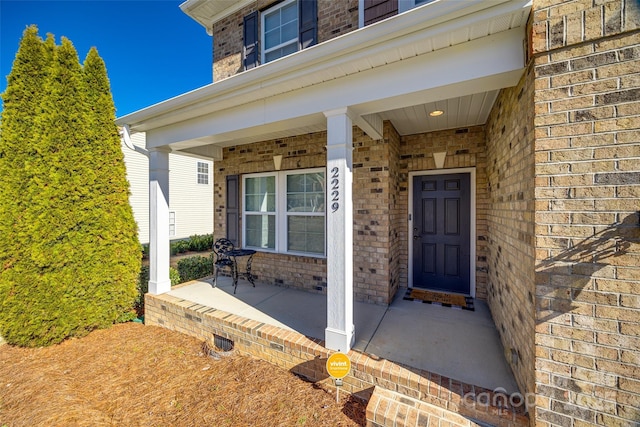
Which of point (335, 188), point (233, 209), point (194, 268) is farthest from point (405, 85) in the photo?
point (194, 268)

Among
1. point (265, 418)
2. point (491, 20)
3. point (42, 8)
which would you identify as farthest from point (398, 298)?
point (42, 8)

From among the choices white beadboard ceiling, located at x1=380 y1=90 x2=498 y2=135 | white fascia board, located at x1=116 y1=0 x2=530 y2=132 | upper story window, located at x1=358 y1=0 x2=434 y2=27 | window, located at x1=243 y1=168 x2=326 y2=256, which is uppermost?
upper story window, located at x1=358 y1=0 x2=434 y2=27

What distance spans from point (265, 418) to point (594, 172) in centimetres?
311

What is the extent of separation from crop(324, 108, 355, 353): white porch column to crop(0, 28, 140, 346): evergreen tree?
12.5 feet

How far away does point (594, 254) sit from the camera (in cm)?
164

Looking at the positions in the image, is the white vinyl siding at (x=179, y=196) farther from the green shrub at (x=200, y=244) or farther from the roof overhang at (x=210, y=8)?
the roof overhang at (x=210, y=8)

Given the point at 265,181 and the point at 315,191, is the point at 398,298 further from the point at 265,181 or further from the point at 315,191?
the point at 265,181

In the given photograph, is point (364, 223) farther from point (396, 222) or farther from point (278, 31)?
point (278, 31)

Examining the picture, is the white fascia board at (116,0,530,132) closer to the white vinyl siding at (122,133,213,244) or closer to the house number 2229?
the house number 2229

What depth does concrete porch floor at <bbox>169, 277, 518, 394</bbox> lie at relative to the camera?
2.43m

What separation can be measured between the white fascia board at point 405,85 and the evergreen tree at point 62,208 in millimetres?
2475

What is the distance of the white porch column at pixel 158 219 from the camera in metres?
4.36

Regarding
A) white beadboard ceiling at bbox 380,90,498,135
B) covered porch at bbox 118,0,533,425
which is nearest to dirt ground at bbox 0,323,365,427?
covered porch at bbox 118,0,533,425

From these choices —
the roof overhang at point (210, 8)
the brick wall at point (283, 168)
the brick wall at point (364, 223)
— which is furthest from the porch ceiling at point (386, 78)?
the roof overhang at point (210, 8)
